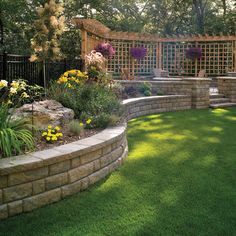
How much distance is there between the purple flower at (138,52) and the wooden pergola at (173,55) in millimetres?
285

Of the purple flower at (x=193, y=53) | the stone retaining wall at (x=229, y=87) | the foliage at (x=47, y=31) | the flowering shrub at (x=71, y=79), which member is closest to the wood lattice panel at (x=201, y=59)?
the purple flower at (x=193, y=53)

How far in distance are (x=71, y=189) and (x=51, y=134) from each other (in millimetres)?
855

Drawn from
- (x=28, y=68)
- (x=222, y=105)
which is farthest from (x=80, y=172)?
(x=222, y=105)

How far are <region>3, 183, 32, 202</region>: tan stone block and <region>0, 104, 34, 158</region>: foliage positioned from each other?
1.36 feet

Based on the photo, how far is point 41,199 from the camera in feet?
10.7

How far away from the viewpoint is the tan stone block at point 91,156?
3.71m

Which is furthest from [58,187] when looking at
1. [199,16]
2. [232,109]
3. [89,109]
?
[199,16]

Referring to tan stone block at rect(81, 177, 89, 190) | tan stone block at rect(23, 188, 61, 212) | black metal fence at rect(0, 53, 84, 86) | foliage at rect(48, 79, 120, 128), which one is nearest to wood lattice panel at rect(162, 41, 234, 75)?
black metal fence at rect(0, 53, 84, 86)

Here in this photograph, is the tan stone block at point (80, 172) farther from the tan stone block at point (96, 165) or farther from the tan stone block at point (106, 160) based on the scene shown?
the tan stone block at point (106, 160)

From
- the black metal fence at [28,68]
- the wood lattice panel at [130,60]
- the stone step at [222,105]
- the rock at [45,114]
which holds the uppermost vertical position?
the wood lattice panel at [130,60]

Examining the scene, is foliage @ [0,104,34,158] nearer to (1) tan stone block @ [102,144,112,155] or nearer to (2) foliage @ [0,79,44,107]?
(2) foliage @ [0,79,44,107]

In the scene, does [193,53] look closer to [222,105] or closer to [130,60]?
→ [130,60]

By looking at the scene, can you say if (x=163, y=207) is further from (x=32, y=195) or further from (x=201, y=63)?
(x=201, y=63)

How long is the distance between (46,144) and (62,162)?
663 millimetres
